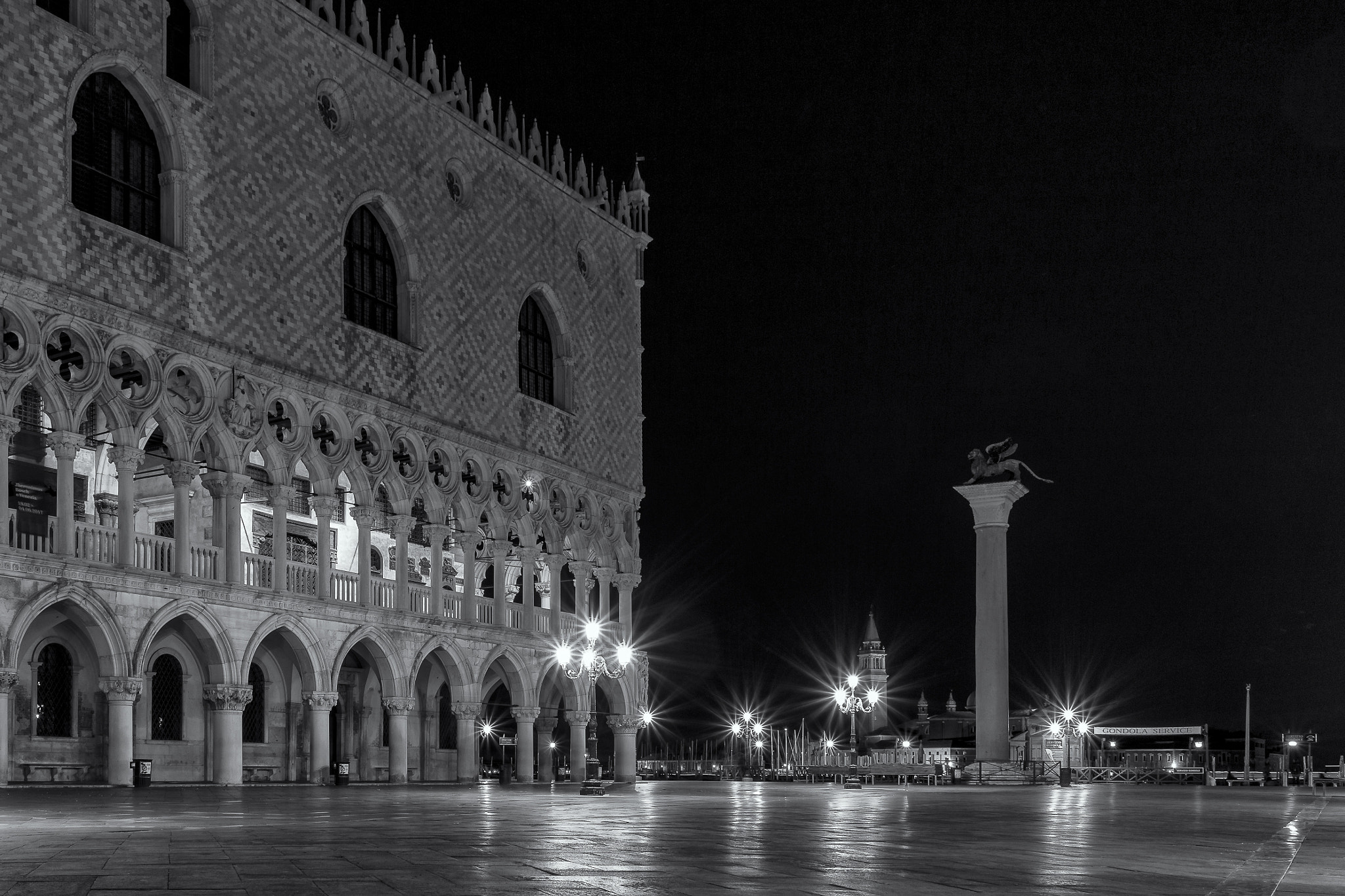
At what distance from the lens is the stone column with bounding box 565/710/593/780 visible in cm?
3959

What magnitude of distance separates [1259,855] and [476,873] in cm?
599

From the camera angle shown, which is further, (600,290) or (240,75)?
(600,290)

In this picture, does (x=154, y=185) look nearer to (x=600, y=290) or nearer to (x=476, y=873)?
(x=600, y=290)

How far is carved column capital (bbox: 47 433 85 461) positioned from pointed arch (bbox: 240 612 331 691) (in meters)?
5.63

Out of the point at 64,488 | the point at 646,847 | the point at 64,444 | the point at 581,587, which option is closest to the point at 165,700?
the point at 64,488

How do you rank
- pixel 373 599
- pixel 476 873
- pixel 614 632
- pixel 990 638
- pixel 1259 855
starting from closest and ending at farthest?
pixel 476 873
pixel 1259 855
pixel 373 599
pixel 990 638
pixel 614 632

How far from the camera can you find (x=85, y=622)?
25.3 m

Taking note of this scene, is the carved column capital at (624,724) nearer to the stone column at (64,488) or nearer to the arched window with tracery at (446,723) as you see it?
the arched window with tracery at (446,723)

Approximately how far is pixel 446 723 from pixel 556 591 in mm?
4895

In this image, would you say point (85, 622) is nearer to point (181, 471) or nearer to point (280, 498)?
point (181, 471)

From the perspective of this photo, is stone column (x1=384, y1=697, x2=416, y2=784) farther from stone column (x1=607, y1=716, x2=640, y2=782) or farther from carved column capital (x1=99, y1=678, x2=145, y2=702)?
stone column (x1=607, y1=716, x2=640, y2=782)

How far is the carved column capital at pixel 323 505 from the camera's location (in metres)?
31.1

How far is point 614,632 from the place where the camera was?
41094mm

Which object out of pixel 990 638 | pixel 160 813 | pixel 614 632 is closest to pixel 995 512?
pixel 990 638
